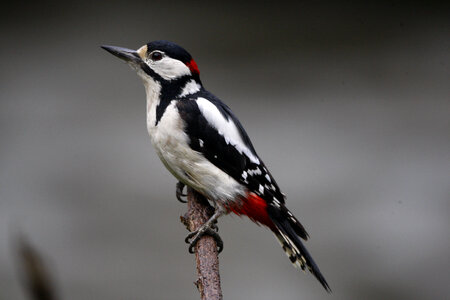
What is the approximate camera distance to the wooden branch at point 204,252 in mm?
1372

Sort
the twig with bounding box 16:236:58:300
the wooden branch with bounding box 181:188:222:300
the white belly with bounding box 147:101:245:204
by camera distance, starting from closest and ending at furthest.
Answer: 1. the twig with bounding box 16:236:58:300
2. the wooden branch with bounding box 181:188:222:300
3. the white belly with bounding box 147:101:245:204

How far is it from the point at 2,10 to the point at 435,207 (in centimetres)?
336

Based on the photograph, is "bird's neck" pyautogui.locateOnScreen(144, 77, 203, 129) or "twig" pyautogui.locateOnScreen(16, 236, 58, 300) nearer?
"twig" pyautogui.locateOnScreen(16, 236, 58, 300)

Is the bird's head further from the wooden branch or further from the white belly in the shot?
the wooden branch

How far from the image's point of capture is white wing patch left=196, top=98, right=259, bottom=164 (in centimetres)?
199

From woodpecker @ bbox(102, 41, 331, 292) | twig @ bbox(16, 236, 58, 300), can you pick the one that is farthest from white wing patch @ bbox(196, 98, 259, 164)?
twig @ bbox(16, 236, 58, 300)

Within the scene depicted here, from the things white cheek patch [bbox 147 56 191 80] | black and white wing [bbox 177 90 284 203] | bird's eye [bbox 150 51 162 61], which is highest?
bird's eye [bbox 150 51 162 61]

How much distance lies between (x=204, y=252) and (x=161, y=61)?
0.82 metres

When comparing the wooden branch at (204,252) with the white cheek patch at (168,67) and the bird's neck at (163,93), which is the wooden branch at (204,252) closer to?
the bird's neck at (163,93)

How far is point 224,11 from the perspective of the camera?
3.36 meters

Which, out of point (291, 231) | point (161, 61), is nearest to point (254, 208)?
point (291, 231)

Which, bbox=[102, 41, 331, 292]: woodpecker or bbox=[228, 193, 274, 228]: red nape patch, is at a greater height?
bbox=[102, 41, 331, 292]: woodpecker

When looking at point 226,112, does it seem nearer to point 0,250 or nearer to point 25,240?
point 25,240

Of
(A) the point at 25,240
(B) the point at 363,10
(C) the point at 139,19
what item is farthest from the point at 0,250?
(A) the point at 25,240
